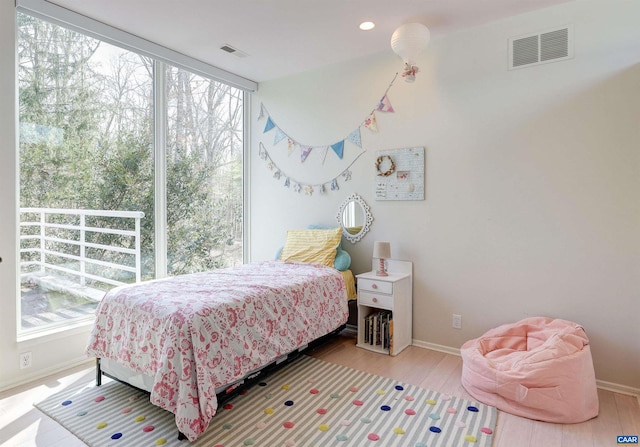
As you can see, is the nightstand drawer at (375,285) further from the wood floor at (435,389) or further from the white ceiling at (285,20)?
the white ceiling at (285,20)

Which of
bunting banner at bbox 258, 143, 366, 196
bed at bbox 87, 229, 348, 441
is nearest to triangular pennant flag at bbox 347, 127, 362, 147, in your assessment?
bunting banner at bbox 258, 143, 366, 196

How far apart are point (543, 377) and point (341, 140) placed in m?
2.56

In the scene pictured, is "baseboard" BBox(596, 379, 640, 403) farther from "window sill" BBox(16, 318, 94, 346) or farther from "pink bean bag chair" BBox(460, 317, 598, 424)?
"window sill" BBox(16, 318, 94, 346)

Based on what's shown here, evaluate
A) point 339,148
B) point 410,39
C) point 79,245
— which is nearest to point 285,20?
point 410,39

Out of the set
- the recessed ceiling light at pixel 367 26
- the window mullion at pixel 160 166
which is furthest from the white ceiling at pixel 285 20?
the window mullion at pixel 160 166

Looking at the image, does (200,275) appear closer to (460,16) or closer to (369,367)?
(369,367)

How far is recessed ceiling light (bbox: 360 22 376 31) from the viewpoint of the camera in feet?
9.33

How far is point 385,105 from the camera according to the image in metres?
3.36

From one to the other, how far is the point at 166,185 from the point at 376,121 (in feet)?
6.91

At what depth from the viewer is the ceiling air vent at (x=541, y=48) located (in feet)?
8.42

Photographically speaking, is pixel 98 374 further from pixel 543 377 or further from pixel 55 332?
pixel 543 377

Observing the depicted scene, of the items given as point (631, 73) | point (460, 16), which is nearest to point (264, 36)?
point (460, 16)

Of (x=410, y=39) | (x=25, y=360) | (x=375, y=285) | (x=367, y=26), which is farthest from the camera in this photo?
(x=375, y=285)

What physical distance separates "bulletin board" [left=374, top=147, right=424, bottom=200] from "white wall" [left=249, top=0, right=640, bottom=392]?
7 centimetres
